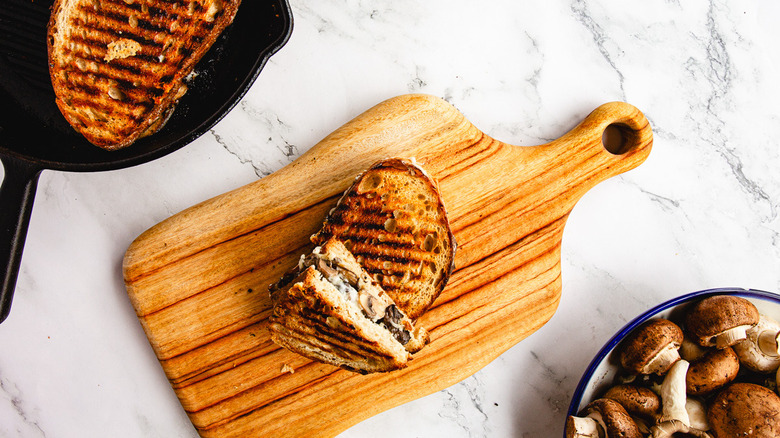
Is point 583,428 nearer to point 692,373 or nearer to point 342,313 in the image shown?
point 692,373

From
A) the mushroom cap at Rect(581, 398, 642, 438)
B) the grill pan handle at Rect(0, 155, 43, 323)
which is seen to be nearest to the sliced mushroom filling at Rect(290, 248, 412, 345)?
the mushroom cap at Rect(581, 398, 642, 438)

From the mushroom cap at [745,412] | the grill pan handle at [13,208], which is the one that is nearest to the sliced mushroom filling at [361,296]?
the grill pan handle at [13,208]

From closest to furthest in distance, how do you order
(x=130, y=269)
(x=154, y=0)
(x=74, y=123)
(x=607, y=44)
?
(x=154, y=0)
(x=74, y=123)
(x=130, y=269)
(x=607, y=44)

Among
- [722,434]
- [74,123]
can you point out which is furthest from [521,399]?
[74,123]

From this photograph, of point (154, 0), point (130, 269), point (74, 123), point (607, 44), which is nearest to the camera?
point (154, 0)

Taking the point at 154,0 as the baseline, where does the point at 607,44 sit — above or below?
below

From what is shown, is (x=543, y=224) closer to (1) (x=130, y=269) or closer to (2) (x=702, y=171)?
(2) (x=702, y=171)

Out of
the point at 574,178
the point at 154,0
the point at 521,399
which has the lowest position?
the point at 521,399
